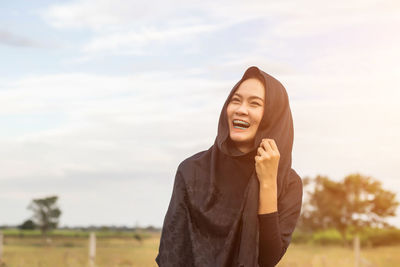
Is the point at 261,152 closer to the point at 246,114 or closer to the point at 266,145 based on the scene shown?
the point at 266,145

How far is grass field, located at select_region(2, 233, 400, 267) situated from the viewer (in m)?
12.0

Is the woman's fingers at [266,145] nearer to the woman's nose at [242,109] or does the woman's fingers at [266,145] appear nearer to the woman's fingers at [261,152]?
the woman's fingers at [261,152]

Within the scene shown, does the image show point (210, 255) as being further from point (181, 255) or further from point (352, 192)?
point (352, 192)

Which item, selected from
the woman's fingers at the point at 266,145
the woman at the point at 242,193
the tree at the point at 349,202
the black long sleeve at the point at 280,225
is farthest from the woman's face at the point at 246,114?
the tree at the point at 349,202

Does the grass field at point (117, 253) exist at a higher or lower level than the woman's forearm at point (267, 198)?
lower

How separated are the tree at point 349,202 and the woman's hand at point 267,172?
2139cm

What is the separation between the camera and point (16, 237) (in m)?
33.5

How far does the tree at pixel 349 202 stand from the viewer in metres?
23.8

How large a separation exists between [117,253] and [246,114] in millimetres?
16178

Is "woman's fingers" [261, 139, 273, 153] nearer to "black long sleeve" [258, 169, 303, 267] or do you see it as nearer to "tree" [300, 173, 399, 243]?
"black long sleeve" [258, 169, 303, 267]

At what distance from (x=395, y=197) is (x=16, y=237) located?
21.3 m

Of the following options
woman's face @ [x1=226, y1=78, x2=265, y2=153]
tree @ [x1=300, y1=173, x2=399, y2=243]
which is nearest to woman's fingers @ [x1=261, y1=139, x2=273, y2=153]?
woman's face @ [x1=226, y1=78, x2=265, y2=153]

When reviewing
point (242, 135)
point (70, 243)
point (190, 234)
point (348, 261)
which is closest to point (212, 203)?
point (190, 234)

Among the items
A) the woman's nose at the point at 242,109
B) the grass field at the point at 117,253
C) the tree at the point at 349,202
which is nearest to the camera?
the woman's nose at the point at 242,109
